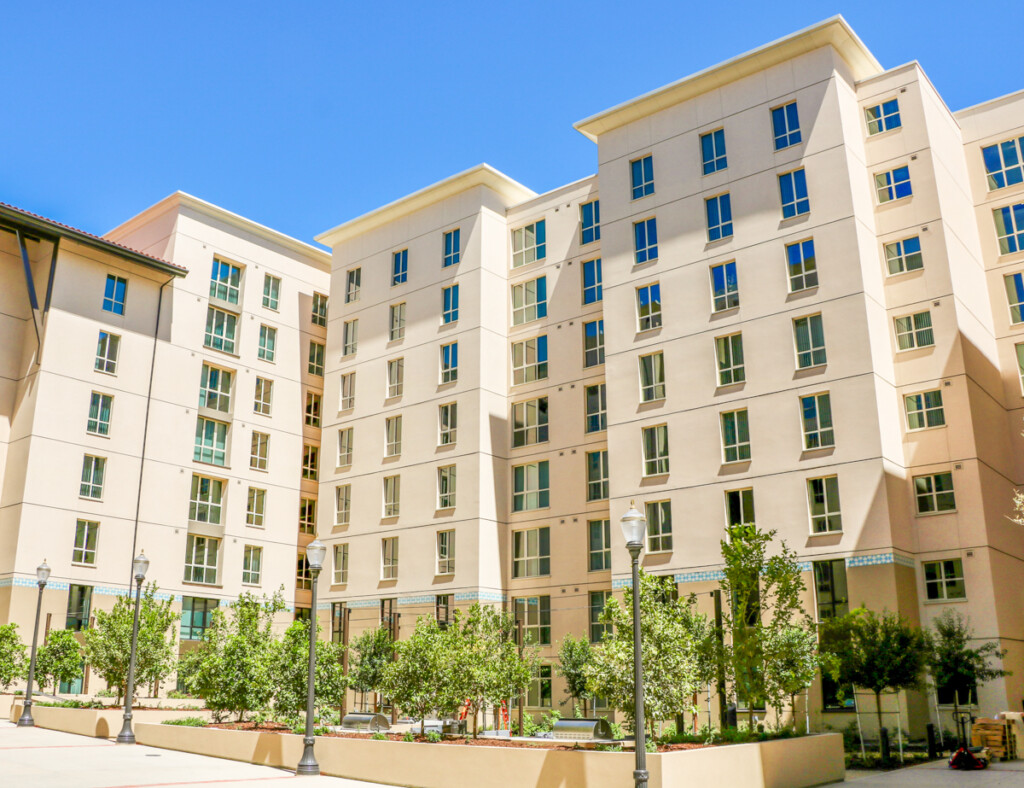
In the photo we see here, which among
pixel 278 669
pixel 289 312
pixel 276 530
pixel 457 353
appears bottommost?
pixel 278 669

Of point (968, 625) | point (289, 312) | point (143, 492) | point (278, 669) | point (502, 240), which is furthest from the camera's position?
point (289, 312)

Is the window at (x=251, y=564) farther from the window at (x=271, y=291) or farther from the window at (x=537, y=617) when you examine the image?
the window at (x=537, y=617)

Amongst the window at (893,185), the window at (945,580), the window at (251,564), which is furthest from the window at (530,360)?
the window at (945,580)

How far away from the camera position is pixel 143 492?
38812 mm

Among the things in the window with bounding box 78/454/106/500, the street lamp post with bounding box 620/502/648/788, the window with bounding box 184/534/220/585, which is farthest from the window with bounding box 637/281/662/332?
the window with bounding box 78/454/106/500

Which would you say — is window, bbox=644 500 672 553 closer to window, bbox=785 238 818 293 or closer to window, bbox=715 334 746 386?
window, bbox=715 334 746 386

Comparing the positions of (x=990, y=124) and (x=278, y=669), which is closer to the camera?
(x=278, y=669)

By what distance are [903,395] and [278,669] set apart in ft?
69.5

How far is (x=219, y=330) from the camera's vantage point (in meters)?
43.1

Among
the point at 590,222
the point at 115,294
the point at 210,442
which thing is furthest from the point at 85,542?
the point at 590,222

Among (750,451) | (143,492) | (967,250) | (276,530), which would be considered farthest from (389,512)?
(967,250)

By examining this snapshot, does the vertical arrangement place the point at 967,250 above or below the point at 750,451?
above

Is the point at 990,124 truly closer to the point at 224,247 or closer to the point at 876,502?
the point at 876,502

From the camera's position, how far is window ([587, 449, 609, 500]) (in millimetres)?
35844
